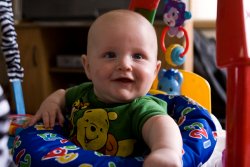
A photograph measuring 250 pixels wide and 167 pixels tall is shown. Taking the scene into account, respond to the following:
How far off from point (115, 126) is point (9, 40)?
1.48 feet

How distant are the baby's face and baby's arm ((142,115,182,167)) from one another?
0.32ft

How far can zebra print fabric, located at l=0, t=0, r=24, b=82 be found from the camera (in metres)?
1.00

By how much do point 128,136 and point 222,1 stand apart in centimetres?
30

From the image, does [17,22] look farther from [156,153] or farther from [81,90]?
[156,153]

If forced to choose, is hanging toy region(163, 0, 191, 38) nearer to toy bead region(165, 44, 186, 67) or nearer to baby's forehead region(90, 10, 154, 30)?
toy bead region(165, 44, 186, 67)

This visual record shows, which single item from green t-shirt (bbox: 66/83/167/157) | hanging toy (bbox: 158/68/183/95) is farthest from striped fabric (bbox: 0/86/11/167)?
hanging toy (bbox: 158/68/183/95)

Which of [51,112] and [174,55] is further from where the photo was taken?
[174,55]

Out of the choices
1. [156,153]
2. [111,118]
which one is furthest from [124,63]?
[156,153]

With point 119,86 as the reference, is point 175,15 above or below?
above

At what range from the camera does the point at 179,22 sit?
1.14 metres

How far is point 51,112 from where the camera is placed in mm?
844

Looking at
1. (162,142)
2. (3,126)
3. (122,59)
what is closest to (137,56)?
(122,59)

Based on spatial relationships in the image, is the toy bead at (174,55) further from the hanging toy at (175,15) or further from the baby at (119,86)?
the baby at (119,86)

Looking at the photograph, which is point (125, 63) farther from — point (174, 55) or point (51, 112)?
point (174, 55)
